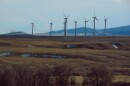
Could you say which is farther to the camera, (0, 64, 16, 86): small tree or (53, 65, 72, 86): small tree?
(53, 65, 72, 86): small tree

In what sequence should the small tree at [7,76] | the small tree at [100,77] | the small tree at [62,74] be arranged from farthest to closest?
the small tree at [100,77] → the small tree at [62,74] → the small tree at [7,76]

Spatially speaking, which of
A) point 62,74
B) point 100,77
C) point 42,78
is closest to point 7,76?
point 42,78

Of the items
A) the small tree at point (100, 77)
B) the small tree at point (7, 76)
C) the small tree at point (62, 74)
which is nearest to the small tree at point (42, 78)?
the small tree at point (62, 74)

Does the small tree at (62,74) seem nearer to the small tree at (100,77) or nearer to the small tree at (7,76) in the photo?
the small tree at (100,77)

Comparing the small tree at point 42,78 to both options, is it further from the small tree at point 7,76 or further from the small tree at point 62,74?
the small tree at point 7,76

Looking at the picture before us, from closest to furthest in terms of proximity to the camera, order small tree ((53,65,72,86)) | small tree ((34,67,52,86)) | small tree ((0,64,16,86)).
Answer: small tree ((0,64,16,86))
small tree ((34,67,52,86))
small tree ((53,65,72,86))

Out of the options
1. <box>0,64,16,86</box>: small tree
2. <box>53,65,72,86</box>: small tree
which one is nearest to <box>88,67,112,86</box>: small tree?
<box>53,65,72,86</box>: small tree

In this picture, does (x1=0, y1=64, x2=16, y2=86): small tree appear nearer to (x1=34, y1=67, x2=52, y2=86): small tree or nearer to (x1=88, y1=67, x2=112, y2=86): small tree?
(x1=34, y1=67, x2=52, y2=86): small tree

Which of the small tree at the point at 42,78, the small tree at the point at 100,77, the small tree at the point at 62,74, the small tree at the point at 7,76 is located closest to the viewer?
the small tree at the point at 7,76

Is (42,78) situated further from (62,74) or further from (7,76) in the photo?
(7,76)

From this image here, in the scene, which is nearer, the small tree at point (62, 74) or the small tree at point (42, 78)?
the small tree at point (42, 78)

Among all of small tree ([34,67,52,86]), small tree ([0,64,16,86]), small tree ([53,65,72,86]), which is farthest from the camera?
small tree ([53,65,72,86])

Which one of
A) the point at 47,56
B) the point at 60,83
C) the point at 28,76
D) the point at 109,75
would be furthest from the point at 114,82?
the point at 47,56

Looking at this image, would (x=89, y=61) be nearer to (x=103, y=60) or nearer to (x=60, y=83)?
(x=103, y=60)
